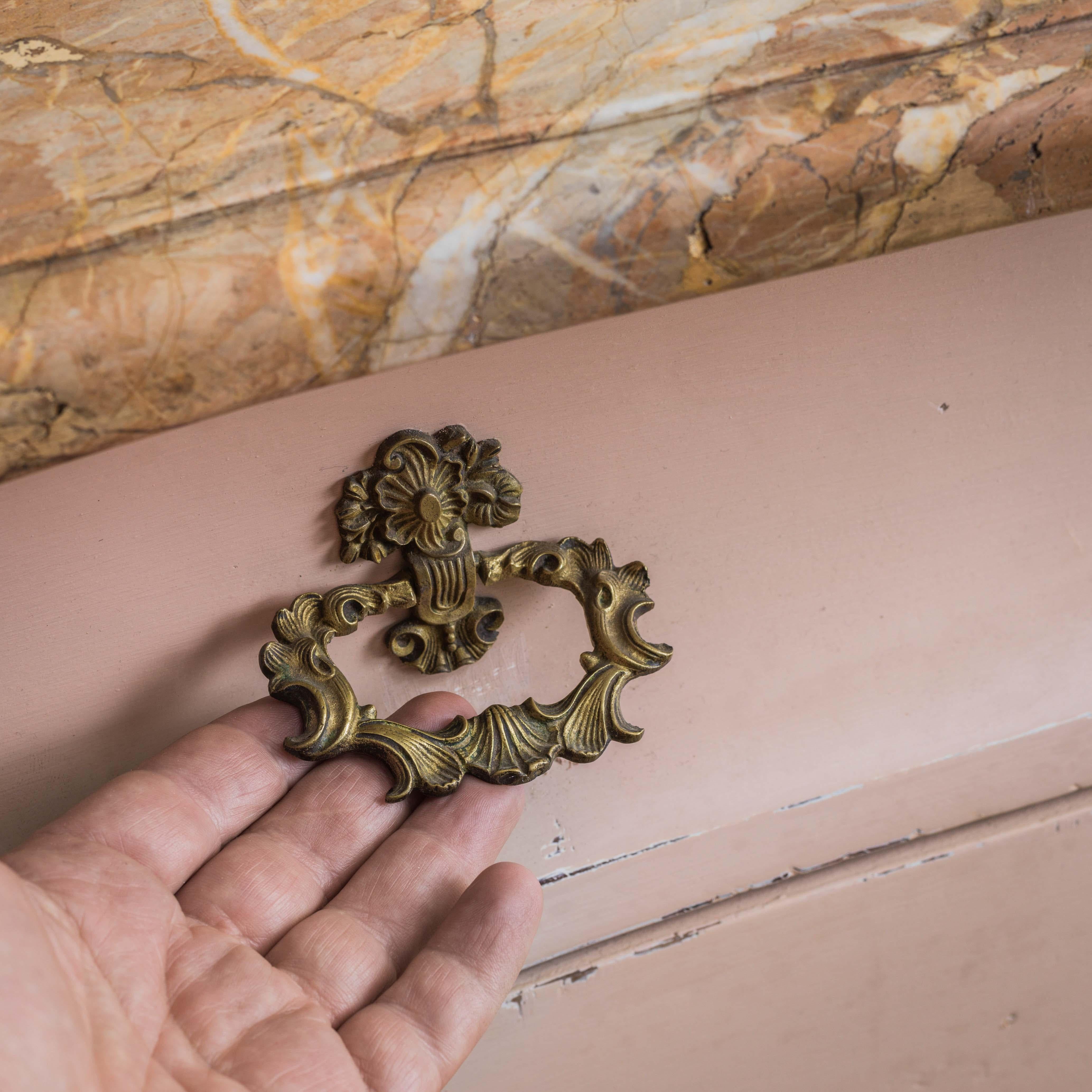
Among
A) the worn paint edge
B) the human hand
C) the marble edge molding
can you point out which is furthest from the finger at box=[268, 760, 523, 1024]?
the marble edge molding

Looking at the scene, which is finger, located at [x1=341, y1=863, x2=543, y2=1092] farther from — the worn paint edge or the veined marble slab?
the veined marble slab

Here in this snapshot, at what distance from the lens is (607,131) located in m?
0.31

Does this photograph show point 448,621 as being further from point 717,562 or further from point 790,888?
point 790,888

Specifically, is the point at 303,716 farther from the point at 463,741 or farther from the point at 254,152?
the point at 254,152

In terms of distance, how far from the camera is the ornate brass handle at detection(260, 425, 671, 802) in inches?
15.5

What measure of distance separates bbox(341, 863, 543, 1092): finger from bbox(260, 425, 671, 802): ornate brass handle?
0.18 feet

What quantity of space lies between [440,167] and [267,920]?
341 millimetres

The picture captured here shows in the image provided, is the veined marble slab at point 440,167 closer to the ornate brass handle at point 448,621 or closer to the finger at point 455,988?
the ornate brass handle at point 448,621

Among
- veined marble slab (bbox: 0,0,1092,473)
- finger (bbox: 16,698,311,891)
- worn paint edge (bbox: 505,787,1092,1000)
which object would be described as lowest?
worn paint edge (bbox: 505,787,1092,1000)

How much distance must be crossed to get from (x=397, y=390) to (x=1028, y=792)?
531 mm

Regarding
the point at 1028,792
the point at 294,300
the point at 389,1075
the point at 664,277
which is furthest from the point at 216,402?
the point at 1028,792

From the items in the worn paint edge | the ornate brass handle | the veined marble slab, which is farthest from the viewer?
the worn paint edge

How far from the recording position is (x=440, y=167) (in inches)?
12.0

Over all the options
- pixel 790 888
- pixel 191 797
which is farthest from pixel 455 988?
pixel 790 888
